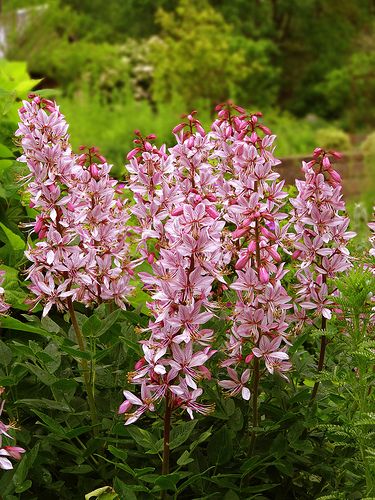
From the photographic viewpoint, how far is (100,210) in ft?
5.95

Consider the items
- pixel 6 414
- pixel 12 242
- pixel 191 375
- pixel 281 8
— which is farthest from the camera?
pixel 281 8

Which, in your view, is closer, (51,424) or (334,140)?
(51,424)

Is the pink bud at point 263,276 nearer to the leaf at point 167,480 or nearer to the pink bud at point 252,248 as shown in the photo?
the pink bud at point 252,248

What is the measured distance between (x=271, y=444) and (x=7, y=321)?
61cm

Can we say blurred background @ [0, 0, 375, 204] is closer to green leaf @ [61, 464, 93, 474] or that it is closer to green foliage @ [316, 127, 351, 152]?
green foliage @ [316, 127, 351, 152]

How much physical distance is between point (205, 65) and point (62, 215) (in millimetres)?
16501

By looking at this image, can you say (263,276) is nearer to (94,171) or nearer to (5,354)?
(94,171)

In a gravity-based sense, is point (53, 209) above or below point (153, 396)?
above

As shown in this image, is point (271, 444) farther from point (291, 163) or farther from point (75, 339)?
point (291, 163)

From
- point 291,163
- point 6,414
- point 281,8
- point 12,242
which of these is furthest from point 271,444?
point 281,8

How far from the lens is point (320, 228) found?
181 centimetres

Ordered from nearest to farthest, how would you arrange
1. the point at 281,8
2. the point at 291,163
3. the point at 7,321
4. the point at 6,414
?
the point at 7,321 → the point at 6,414 → the point at 291,163 → the point at 281,8

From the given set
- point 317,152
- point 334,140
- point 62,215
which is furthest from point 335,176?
point 334,140

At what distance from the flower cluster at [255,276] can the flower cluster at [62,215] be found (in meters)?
0.27
